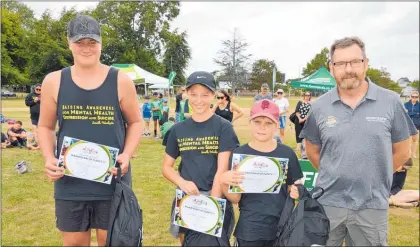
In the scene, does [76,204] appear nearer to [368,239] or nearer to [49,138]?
[49,138]

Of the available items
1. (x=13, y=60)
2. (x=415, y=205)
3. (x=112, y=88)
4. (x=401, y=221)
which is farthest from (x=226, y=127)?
(x=13, y=60)

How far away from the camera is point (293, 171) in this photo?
8.46 ft

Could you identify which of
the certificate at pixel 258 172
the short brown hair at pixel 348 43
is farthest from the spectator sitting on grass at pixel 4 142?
the short brown hair at pixel 348 43

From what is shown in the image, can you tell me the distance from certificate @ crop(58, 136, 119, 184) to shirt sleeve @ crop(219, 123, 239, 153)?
745mm

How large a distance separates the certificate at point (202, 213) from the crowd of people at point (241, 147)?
60 mm

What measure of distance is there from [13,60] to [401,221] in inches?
2186

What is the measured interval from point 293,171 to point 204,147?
0.69m

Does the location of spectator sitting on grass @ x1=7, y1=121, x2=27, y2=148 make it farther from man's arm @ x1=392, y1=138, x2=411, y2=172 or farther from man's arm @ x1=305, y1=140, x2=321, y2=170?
man's arm @ x1=392, y1=138, x2=411, y2=172

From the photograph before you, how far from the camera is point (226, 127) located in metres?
2.59

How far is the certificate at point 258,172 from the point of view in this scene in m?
2.46

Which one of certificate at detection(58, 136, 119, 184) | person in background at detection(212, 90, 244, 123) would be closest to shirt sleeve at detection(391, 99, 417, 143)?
certificate at detection(58, 136, 119, 184)

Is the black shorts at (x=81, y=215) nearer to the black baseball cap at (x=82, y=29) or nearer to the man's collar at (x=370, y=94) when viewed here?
the black baseball cap at (x=82, y=29)

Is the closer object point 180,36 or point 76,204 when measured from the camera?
point 76,204

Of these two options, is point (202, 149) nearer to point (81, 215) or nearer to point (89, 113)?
point (89, 113)
